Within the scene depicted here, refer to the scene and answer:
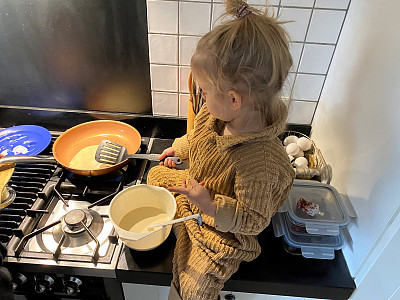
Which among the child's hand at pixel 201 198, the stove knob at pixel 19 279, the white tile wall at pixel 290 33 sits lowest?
the stove knob at pixel 19 279

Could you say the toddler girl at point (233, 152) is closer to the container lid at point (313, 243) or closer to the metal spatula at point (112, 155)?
the container lid at point (313, 243)

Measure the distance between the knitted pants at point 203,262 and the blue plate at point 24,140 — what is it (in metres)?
0.63

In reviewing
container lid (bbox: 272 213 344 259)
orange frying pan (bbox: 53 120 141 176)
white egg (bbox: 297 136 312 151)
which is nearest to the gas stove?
orange frying pan (bbox: 53 120 141 176)

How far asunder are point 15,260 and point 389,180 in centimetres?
89

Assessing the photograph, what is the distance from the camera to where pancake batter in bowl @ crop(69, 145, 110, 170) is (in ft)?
3.47

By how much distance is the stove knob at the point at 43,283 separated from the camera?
864 mm

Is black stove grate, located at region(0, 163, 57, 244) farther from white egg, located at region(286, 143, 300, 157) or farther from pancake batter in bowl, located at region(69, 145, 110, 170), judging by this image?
white egg, located at region(286, 143, 300, 157)

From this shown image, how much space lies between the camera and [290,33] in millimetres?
973

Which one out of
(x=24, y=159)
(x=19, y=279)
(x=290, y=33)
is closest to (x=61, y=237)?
(x=19, y=279)

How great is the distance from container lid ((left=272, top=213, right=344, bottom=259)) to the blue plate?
840 millimetres

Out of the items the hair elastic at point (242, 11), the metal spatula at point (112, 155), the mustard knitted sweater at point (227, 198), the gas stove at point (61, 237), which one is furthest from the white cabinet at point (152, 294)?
the hair elastic at point (242, 11)

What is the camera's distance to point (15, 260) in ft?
2.66

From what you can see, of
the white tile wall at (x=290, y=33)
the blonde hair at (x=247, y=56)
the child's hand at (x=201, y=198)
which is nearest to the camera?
the blonde hair at (x=247, y=56)

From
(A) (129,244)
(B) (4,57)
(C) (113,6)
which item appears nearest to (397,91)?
(A) (129,244)
